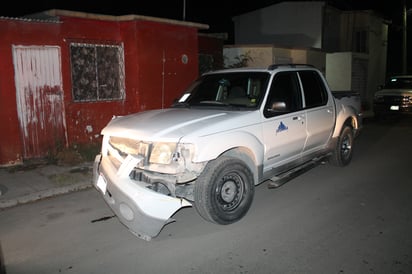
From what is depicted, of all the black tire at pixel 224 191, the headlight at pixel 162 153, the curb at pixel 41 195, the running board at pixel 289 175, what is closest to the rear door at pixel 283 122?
the running board at pixel 289 175

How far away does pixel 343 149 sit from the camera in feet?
25.0

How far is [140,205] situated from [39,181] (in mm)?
3436

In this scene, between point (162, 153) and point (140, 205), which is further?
point (162, 153)

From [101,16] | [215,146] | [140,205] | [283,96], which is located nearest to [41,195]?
[140,205]

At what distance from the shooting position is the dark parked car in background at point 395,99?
614 inches

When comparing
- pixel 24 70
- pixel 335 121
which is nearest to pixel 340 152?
pixel 335 121

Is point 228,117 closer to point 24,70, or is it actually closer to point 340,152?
point 340,152

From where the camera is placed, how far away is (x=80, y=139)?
9039 millimetres

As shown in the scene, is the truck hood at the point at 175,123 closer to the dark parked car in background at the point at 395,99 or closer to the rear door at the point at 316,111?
the rear door at the point at 316,111

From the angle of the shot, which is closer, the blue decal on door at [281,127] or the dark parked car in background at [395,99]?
the blue decal on door at [281,127]

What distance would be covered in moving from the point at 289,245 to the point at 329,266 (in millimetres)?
568

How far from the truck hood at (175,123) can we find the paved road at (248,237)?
1.23m

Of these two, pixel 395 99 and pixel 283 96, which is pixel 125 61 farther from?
pixel 395 99

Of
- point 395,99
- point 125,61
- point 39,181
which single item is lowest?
point 39,181
